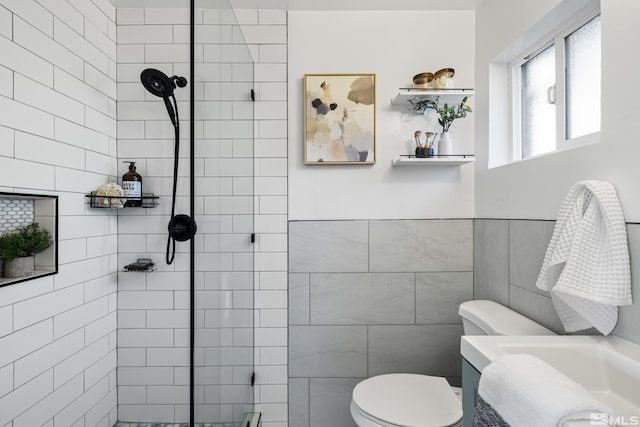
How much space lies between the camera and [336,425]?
75.6 inches

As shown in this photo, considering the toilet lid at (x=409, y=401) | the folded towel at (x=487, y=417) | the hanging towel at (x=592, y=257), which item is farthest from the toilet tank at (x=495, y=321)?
the folded towel at (x=487, y=417)

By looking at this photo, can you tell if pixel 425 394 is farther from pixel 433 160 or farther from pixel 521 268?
pixel 433 160

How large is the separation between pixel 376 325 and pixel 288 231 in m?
0.73

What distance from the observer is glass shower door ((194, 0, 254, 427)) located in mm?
964

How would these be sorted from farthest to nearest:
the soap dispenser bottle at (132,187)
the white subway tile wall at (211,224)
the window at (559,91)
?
the soap dispenser bottle at (132,187) < the window at (559,91) < the white subway tile wall at (211,224)

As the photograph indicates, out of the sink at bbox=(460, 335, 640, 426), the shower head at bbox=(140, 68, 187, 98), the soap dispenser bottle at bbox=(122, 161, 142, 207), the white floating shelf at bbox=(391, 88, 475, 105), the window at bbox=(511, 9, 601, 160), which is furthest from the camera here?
the white floating shelf at bbox=(391, 88, 475, 105)

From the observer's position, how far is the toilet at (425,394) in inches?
52.1

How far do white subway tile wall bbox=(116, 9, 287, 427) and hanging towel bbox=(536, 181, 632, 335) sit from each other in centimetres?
112

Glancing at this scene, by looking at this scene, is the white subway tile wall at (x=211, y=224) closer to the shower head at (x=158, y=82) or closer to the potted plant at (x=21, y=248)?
the shower head at (x=158, y=82)

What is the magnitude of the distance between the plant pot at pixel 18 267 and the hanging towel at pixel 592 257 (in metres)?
1.73

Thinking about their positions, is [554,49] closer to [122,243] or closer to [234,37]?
[234,37]

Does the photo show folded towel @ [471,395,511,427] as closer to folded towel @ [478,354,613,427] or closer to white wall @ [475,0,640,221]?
folded towel @ [478,354,613,427]

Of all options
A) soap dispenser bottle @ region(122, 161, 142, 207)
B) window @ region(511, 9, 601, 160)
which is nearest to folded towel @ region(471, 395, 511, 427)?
window @ region(511, 9, 601, 160)

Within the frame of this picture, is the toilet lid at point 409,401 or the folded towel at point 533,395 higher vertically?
the folded towel at point 533,395
